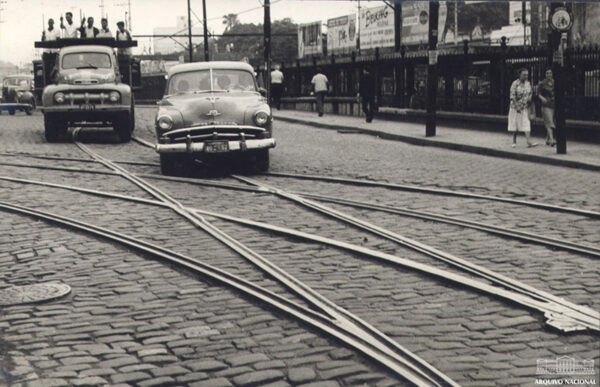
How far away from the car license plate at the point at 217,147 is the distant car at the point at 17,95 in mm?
26453

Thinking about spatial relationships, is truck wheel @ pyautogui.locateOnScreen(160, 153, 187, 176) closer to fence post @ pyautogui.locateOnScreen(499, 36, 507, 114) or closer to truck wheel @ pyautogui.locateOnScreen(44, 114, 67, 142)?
truck wheel @ pyautogui.locateOnScreen(44, 114, 67, 142)

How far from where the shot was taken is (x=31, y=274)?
7.31 metres

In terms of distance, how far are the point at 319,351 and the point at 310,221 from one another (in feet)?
15.1

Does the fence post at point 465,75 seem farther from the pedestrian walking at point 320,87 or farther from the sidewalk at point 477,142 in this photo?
the pedestrian walking at point 320,87

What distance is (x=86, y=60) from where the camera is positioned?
22250 millimetres

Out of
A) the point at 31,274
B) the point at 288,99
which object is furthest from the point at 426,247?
the point at 288,99

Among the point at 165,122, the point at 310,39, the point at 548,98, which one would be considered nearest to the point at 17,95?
the point at 310,39

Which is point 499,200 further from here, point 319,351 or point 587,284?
point 319,351

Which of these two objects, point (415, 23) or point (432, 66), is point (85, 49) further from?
point (415, 23)

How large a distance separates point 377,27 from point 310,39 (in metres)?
10.4

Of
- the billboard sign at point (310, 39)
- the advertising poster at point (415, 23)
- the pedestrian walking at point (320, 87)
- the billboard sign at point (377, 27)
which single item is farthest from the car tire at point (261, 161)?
the billboard sign at point (310, 39)

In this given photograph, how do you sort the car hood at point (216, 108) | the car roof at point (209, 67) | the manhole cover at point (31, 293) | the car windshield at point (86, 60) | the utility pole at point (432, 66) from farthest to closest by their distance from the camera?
the car windshield at point (86, 60), the utility pole at point (432, 66), the car roof at point (209, 67), the car hood at point (216, 108), the manhole cover at point (31, 293)

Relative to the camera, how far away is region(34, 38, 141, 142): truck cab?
21.4 m

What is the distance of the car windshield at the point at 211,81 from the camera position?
50.4 feet
